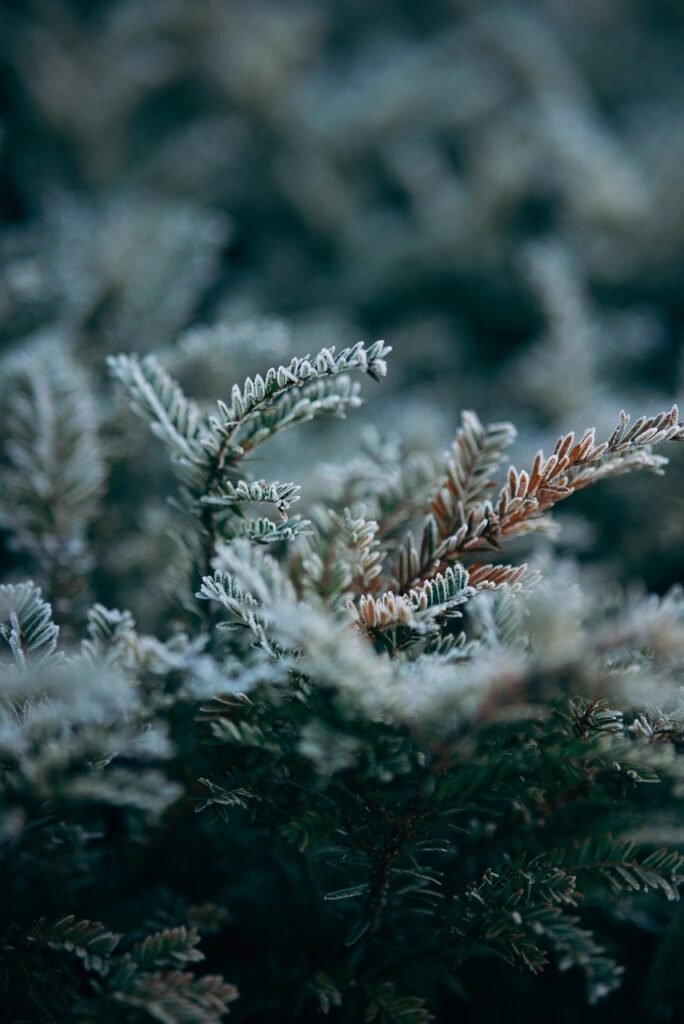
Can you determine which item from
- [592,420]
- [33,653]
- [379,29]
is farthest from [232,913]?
[379,29]

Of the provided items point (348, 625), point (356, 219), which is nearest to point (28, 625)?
point (348, 625)

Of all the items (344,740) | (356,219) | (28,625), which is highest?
(356,219)

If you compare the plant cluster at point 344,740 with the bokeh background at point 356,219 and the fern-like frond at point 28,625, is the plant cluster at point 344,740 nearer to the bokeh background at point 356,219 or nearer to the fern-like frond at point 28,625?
the fern-like frond at point 28,625

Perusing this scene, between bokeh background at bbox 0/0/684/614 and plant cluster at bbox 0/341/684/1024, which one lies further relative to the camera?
bokeh background at bbox 0/0/684/614

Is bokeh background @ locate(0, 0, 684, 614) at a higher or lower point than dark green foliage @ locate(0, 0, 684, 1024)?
higher

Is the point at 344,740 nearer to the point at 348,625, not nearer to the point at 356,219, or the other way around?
the point at 348,625

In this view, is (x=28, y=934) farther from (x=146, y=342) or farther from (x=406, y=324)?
(x=406, y=324)

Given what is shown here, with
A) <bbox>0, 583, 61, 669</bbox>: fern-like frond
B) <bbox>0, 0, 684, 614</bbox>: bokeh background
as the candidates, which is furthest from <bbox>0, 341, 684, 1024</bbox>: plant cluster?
<bbox>0, 0, 684, 614</bbox>: bokeh background

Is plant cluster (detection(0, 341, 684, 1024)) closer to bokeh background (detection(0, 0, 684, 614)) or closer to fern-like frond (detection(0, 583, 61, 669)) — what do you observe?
fern-like frond (detection(0, 583, 61, 669))

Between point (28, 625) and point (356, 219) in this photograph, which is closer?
point (28, 625)
